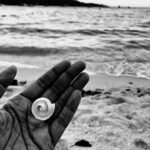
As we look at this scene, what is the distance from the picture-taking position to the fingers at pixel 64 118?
8.31 feet

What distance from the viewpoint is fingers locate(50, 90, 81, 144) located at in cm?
253

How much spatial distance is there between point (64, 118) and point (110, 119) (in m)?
1.72

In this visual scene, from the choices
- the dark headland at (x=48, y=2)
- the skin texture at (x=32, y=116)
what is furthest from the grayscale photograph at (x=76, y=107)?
the dark headland at (x=48, y=2)

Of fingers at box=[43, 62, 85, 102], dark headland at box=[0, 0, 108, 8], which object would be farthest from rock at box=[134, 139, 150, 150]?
dark headland at box=[0, 0, 108, 8]

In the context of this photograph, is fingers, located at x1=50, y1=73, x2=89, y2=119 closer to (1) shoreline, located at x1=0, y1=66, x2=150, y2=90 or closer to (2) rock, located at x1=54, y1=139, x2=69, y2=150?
(2) rock, located at x1=54, y1=139, x2=69, y2=150

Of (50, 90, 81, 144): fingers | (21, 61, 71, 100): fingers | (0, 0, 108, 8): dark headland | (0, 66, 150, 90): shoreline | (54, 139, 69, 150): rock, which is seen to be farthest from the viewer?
(0, 0, 108, 8): dark headland

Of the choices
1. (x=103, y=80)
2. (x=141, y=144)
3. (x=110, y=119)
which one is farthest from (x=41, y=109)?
(x=103, y=80)

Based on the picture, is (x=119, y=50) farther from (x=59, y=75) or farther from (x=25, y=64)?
(x=59, y=75)

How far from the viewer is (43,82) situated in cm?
279

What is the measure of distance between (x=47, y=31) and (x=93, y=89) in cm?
1192

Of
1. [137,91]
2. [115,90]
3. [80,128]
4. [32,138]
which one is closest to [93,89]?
[115,90]

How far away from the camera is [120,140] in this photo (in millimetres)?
3477

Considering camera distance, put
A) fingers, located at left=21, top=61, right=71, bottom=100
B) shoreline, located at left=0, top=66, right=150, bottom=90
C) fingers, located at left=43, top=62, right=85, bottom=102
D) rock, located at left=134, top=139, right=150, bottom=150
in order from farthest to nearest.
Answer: shoreline, located at left=0, top=66, right=150, bottom=90
rock, located at left=134, top=139, right=150, bottom=150
fingers, located at left=43, top=62, right=85, bottom=102
fingers, located at left=21, top=61, right=71, bottom=100

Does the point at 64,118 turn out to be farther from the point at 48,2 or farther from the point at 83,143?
the point at 48,2
